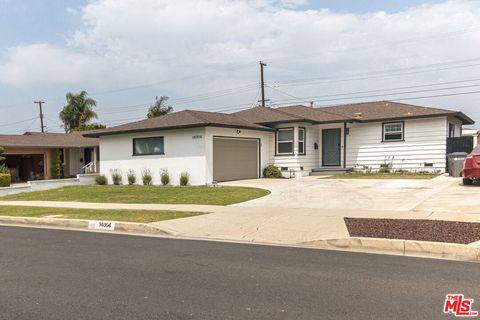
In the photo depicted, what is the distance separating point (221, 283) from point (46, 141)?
3173 cm

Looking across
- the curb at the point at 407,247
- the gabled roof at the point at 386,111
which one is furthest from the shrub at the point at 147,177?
the curb at the point at 407,247

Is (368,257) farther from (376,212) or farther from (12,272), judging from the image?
Answer: (12,272)

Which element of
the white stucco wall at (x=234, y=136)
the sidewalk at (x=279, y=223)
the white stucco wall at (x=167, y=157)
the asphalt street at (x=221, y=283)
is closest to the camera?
the asphalt street at (x=221, y=283)

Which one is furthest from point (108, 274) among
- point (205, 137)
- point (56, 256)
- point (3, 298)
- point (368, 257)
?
point (205, 137)

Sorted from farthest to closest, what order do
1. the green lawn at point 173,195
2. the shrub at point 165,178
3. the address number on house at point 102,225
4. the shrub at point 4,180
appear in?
the shrub at point 4,180, the shrub at point 165,178, the green lawn at point 173,195, the address number on house at point 102,225

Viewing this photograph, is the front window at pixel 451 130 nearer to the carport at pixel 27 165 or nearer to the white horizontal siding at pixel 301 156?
the white horizontal siding at pixel 301 156

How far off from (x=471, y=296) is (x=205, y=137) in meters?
17.3

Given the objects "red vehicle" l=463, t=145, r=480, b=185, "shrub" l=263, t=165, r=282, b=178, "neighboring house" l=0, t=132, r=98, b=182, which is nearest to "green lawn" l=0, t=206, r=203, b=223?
"red vehicle" l=463, t=145, r=480, b=185

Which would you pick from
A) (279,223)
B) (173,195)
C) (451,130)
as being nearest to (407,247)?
(279,223)

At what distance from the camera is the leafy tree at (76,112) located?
162 feet

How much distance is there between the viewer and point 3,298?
5.21 metres

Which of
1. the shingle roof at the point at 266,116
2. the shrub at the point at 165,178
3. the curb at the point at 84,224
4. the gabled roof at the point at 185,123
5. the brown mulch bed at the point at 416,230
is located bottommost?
the curb at the point at 84,224

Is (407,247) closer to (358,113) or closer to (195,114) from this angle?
(195,114)

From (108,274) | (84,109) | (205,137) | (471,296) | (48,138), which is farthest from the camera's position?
(84,109)
